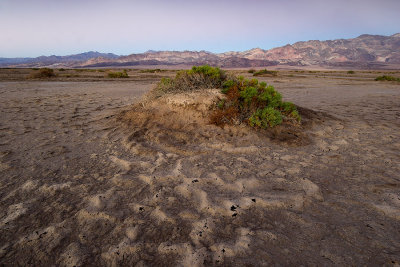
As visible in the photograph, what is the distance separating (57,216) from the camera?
1.98 m

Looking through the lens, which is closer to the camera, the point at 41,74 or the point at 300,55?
the point at 41,74

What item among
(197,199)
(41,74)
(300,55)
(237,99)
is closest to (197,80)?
(237,99)

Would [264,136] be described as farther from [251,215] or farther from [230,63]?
[230,63]

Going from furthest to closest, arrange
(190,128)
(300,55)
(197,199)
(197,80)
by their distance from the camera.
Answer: (300,55) → (197,80) → (190,128) → (197,199)

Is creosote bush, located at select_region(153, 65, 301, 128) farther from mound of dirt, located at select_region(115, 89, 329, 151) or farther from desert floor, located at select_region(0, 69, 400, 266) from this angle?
desert floor, located at select_region(0, 69, 400, 266)

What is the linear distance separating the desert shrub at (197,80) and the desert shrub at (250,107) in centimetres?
28

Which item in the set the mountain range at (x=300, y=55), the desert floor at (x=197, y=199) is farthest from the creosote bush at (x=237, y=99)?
the mountain range at (x=300, y=55)

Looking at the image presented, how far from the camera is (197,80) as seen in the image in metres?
5.09

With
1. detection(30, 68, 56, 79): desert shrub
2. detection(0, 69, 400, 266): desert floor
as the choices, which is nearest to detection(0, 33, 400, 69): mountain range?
detection(30, 68, 56, 79): desert shrub

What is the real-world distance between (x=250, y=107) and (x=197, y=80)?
1.42 m

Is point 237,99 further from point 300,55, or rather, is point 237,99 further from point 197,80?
point 300,55

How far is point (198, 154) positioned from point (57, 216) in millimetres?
1912

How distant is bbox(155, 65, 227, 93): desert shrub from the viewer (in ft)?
16.6

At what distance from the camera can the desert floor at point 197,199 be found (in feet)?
5.31
